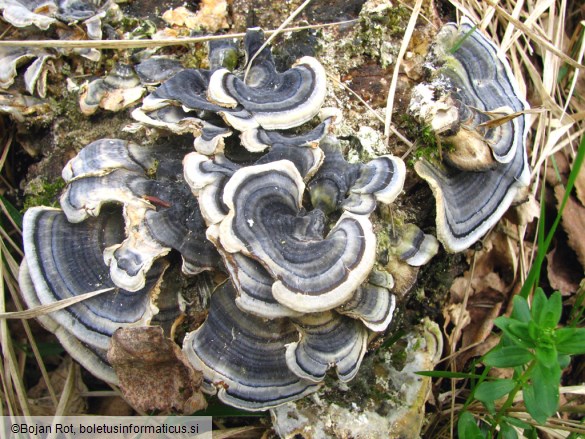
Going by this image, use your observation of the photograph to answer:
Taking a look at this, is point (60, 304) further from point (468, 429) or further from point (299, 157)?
point (468, 429)

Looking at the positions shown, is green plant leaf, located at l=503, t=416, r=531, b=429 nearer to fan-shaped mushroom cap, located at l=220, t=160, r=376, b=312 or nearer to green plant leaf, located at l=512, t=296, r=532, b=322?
green plant leaf, located at l=512, t=296, r=532, b=322

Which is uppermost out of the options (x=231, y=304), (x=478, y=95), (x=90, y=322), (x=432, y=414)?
(x=478, y=95)

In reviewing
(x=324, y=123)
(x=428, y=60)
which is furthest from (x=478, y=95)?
(x=324, y=123)

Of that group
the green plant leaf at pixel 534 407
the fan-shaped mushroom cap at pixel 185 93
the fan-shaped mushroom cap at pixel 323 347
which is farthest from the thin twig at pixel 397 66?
the green plant leaf at pixel 534 407

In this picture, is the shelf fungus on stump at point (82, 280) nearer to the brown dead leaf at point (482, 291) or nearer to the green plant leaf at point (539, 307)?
the green plant leaf at point (539, 307)

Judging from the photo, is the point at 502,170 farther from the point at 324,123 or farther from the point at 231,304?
the point at 231,304

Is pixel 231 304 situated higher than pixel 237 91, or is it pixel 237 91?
pixel 237 91

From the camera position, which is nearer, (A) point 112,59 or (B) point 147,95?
(B) point 147,95
